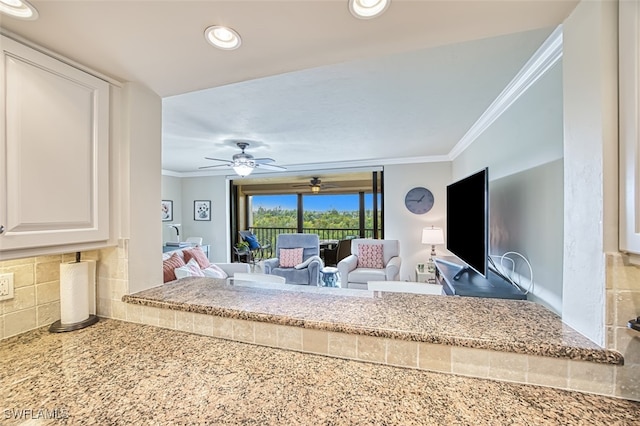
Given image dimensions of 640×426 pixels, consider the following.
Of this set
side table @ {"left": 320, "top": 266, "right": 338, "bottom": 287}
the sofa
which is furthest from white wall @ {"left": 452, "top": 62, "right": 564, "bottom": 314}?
the sofa

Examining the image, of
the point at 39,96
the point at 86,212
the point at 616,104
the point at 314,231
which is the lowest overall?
the point at 314,231

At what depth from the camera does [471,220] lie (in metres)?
2.24

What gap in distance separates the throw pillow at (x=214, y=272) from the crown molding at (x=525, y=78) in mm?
3586

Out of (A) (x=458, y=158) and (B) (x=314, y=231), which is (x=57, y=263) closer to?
(A) (x=458, y=158)

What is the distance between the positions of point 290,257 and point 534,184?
12.6 feet

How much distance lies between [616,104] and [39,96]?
1836mm

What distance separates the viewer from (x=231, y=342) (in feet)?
3.37

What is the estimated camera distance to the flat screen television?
6.25ft

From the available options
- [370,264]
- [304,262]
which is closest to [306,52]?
[370,264]

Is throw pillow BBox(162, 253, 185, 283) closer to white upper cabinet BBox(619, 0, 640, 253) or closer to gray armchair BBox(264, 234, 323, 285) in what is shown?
gray armchair BBox(264, 234, 323, 285)

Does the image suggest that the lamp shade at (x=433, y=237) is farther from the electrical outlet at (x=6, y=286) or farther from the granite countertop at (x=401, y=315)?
the electrical outlet at (x=6, y=286)

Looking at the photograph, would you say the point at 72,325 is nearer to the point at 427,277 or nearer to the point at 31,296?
the point at 31,296

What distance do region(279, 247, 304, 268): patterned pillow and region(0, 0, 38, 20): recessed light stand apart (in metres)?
4.32

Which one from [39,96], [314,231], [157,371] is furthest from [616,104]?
[314,231]
